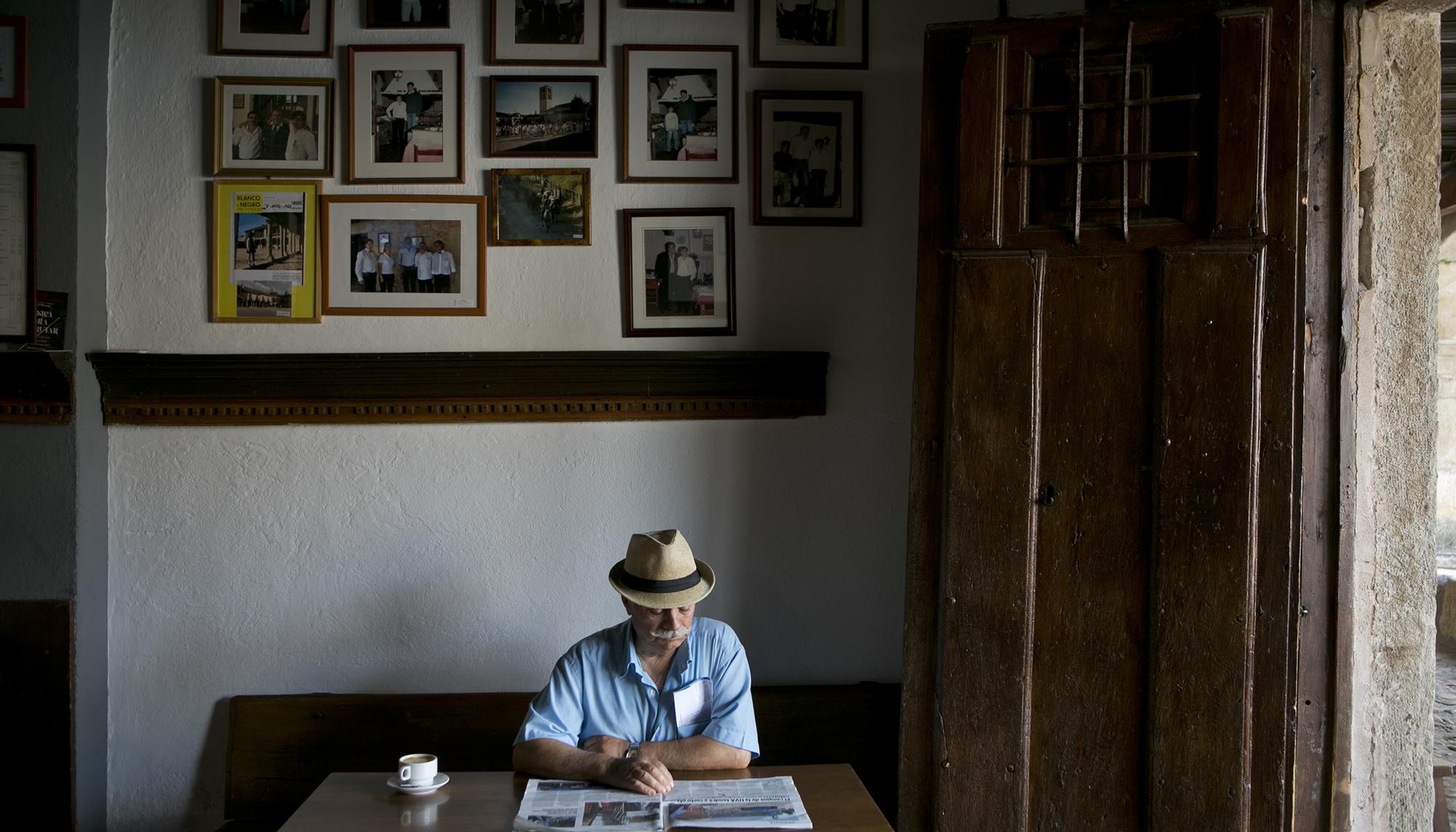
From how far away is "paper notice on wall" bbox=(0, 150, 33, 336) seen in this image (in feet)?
9.48

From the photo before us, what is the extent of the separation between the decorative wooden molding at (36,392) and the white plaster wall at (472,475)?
0.61 feet

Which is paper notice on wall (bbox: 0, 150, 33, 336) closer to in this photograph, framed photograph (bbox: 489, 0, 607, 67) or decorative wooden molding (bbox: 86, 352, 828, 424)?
decorative wooden molding (bbox: 86, 352, 828, 424)

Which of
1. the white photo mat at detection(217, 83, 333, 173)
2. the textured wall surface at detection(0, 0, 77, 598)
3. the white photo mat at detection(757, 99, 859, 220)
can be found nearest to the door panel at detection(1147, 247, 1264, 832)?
the white photo mat at detection(757, 99, 859, 220)

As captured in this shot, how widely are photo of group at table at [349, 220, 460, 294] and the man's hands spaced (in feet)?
4.67

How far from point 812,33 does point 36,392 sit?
8.41 feet

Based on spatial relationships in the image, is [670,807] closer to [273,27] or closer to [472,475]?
[472,475]

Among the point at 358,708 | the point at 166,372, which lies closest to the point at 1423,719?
the point at 358,708

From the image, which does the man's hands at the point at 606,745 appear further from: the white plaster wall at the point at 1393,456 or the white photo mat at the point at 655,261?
the white plaster wall at the point at 1393,456

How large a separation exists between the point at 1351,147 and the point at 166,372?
133 inches

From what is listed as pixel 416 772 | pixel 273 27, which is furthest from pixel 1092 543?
pixel 273 27

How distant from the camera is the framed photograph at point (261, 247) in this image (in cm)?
301

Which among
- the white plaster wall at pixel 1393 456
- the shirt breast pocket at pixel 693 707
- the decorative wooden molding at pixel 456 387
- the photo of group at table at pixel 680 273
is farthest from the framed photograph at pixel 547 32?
the white plaster wall at pixel 1393 456

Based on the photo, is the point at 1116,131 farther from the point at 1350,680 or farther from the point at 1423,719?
the point at 1423,719

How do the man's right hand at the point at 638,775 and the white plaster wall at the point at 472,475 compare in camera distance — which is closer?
the man's right hand at the point at 638,775
